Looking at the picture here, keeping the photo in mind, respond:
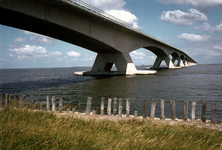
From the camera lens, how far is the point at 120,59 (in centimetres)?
4778

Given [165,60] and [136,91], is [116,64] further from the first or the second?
[165,60]

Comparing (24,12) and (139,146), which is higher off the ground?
(24,12)

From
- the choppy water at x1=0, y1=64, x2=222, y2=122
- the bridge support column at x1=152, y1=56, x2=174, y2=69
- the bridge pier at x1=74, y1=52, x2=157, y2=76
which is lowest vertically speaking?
the choppy water at x1=0, y1=64, x2=222, y2=122

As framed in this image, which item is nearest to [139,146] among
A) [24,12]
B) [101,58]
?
[24,12]

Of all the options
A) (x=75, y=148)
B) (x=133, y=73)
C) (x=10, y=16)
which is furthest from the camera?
(x=133, y=73)

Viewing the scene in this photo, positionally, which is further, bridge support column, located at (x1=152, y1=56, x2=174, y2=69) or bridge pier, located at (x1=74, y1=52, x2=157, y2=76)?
bridge support column, located at (x1=152, y1=56, x2=174, y2=69)

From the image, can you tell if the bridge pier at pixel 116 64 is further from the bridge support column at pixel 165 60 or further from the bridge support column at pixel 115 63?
the bridge support column at pixel 165 60

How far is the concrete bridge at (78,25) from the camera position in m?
25.1

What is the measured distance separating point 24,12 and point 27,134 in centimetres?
2221

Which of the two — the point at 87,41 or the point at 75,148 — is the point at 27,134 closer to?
the point at 75,148

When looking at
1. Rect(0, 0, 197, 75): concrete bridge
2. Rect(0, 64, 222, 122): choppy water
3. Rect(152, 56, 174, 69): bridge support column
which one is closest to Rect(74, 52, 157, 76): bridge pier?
Rect(0, 0, 197, 75): concrete bridge

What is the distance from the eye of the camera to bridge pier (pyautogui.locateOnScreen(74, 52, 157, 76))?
4731 centimetres

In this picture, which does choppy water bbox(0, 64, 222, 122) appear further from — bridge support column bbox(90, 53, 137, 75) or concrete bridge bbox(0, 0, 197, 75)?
bridge support column bbox(90, 53, 137, 75)

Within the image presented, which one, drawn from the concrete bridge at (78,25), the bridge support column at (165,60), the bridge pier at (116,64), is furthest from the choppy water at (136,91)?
the bridge support column at (165,60)
